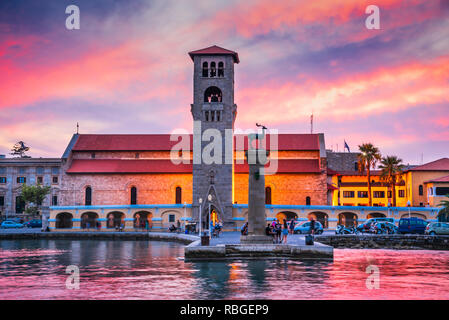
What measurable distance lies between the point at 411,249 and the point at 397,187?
1653 inches

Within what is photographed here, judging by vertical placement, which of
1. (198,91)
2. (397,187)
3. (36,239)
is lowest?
(36,239)

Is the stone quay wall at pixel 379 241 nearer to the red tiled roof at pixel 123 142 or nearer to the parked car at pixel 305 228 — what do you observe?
the parked car at pixel 305 228

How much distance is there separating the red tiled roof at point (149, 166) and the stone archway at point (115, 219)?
5.83 meters

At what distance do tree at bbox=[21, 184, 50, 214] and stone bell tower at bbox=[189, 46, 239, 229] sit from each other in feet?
103

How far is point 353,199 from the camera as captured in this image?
85.2m

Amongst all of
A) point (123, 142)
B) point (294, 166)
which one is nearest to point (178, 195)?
point (123, 142)

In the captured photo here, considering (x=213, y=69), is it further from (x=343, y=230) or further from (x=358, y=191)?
(x=358, y=191)

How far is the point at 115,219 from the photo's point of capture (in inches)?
2608

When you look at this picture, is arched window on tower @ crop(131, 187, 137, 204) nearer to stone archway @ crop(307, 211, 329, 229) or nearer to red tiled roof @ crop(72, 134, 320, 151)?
red tiled roof @ crop(72, 134, 320, 151)

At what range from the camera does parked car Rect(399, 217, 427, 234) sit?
4759cm
